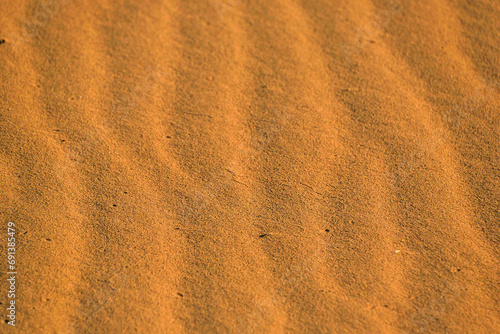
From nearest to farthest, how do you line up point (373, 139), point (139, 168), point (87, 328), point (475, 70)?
point (87, 328), point (139, 168), point (373, 139), point (475, 70)

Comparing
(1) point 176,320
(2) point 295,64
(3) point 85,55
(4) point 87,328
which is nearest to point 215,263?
(1) point 176,320

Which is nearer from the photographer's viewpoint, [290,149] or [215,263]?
[215,263]

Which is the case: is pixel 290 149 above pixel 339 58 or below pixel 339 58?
below

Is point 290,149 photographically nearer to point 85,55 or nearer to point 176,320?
point 176,320

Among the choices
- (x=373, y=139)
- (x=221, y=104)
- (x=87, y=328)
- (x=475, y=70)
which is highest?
(x=475, y=70)

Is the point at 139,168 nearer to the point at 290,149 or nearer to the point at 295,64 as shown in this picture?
the point at 290,149

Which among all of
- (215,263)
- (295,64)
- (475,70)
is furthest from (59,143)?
(475,70)

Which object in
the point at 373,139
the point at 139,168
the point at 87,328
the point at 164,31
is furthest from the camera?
the point at 164,31
